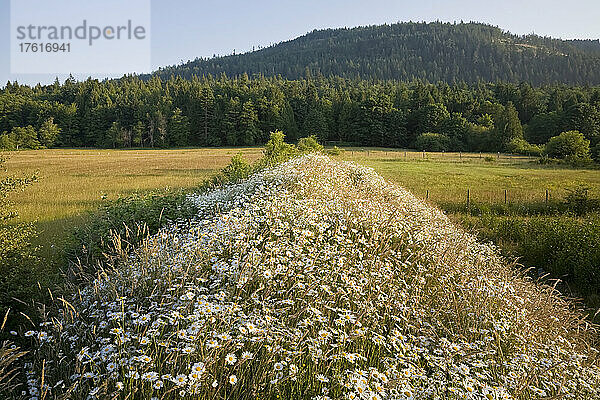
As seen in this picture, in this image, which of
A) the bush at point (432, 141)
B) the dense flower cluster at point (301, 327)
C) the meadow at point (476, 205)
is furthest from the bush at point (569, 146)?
the dense flower cluster at point (301, 327)

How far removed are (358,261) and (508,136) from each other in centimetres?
A: 7276

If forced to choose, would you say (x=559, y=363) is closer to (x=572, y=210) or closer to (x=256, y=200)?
(x=256, y=200)

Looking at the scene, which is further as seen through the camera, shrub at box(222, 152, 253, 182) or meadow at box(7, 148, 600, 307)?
shrub at box(222, 152, 253, 182)

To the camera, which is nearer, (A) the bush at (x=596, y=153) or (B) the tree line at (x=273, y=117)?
(A) the bush at (x=596, y=153)

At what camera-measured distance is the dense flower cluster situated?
3.09 metres

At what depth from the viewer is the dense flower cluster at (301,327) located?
3.09m

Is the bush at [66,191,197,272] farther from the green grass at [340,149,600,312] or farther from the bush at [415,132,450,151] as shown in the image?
the bush at [415,132,450,151]

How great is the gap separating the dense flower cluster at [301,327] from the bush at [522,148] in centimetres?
6461

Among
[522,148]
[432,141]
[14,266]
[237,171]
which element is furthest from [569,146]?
[14,266]

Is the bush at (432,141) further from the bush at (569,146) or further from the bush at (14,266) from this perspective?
the bush at (14,266)

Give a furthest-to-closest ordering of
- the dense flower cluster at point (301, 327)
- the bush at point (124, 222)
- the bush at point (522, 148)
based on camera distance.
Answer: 1. the bush at point (522, 148)
2. the bush at point (124, 222)
3. the dense flower cluster at point (301, 327)

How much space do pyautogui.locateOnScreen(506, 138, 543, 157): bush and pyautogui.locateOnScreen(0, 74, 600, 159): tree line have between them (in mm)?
1202

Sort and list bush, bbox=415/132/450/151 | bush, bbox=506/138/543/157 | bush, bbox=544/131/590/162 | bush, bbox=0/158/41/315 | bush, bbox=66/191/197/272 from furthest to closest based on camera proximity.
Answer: bush, bbox=415/132/450/151 < bush, bbox=506/138/543/157 < bush, bbox=544/131/590/162 < bush, bbox=66/191/197/272 < bush, bbox=0/158/41/315

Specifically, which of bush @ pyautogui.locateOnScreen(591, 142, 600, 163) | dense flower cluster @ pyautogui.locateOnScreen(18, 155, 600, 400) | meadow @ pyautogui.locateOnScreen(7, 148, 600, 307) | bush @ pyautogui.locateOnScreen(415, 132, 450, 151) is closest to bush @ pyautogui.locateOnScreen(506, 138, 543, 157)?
bush @ pyautogui.locateOnScreen(591, 142, 600, 163)
